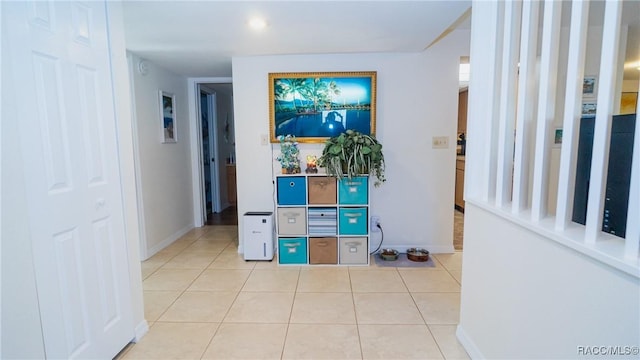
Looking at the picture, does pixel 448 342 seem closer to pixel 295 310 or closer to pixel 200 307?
pixel 295 310

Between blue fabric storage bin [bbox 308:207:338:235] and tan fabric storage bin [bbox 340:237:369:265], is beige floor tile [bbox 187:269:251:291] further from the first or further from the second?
tan fabric storage bin [bbox 340:237:369:265]

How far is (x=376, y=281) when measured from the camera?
2.75 metres

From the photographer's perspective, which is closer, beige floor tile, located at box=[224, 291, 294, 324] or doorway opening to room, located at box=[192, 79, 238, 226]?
beige floor tile, located at box=[224, 291, 294, 324]

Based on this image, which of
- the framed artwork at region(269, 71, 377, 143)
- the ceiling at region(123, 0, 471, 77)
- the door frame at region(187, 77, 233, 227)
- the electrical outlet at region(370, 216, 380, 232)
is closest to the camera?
the ceiling at region(123, 0, 471, 77)

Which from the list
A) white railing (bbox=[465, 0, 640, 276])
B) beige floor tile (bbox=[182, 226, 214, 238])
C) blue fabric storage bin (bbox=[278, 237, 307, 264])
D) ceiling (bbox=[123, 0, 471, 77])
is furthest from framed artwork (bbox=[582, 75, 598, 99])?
beige floor tile (bbox=[182, 226, 214, 238])

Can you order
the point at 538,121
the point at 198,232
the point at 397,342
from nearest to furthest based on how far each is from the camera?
the point at 538,121 < the point at 397,342 < the point at 198,232

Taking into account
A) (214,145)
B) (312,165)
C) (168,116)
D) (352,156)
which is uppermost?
(168,116)

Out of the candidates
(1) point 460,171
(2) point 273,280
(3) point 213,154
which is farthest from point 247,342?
(1) point 460,171

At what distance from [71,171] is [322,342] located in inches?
64.4

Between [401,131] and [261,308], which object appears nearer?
[261,308]

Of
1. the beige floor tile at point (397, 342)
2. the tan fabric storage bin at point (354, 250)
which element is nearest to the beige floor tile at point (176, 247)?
the tan fabric storage bin at point (354, 250)

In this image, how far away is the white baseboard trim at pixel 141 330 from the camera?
6.33 feet

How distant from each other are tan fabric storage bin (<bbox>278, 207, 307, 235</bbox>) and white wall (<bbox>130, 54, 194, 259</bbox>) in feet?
4.87

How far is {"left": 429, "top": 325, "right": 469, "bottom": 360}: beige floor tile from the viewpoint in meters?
1.78
